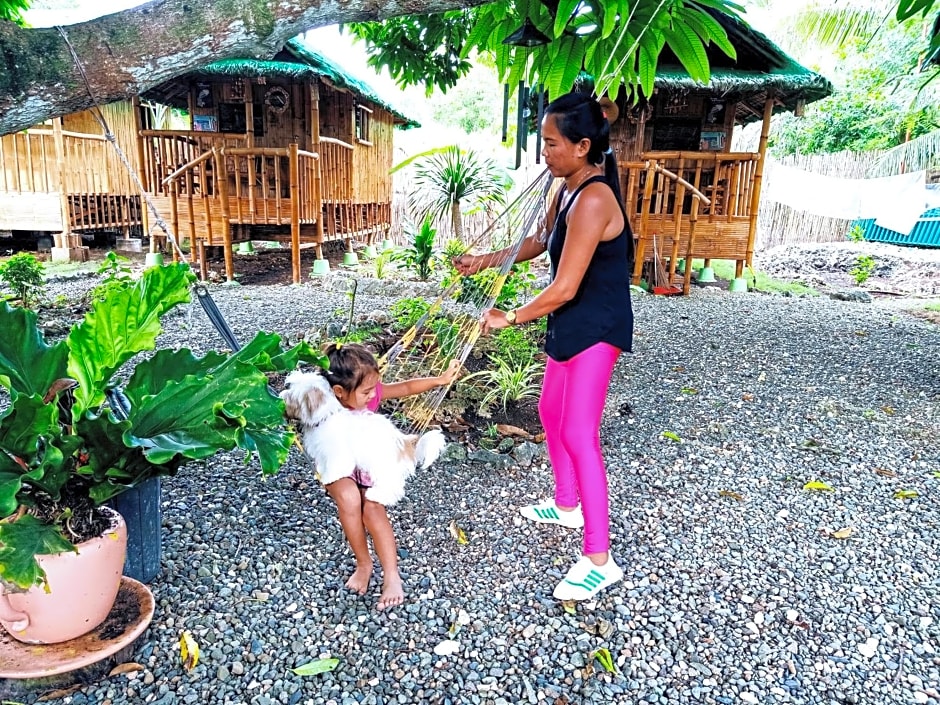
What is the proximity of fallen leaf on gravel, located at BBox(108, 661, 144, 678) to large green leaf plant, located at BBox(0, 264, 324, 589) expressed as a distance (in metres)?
0.31

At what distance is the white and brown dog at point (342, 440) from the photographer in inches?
63.0

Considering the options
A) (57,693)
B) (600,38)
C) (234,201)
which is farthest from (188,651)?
(234,201)

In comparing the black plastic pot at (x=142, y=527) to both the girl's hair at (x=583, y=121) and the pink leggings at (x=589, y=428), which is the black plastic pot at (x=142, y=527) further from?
the girl's hair at (x=583, y=121)

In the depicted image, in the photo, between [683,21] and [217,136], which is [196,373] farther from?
[217,136]

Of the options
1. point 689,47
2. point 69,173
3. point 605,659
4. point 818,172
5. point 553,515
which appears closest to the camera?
point 605,659

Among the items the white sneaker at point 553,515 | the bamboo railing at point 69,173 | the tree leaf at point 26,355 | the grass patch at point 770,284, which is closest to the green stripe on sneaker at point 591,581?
the white sneaker at point 553,515

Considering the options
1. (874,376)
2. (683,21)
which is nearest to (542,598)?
(683,21)

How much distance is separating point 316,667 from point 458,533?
26.7 inches

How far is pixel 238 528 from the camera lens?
79.0 inches

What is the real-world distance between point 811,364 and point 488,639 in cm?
336

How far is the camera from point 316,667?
1453mm

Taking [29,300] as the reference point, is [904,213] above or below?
above

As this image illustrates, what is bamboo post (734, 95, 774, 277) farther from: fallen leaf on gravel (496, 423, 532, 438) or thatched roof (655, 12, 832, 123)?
fallen leaf on gravel (496, 423, 532, 438)

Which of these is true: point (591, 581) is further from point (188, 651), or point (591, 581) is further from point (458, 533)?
point (188, 651)
